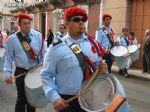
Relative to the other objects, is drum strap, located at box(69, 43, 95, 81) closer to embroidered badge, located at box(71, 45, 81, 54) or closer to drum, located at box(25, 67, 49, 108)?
embroidered badge, located at box(71, 45, 81, 54)

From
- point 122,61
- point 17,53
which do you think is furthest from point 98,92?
point 122,61

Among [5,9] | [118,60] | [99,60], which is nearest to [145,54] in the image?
[118,60]

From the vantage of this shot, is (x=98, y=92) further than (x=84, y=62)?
No

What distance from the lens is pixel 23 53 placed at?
19.3ft

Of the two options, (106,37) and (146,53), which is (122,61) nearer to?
(106,37)

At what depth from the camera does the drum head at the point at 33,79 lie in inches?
207

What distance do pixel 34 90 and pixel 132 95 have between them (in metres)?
4.79

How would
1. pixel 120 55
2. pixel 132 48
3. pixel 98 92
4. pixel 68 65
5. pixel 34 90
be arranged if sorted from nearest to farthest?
pixel 98 92
pixel 68 65
pixel 34 90
pixel 120 55
pixel 132 48

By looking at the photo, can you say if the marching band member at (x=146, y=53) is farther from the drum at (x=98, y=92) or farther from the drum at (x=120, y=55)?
the drum at (x=98, y=92)

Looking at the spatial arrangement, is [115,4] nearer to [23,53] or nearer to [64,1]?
[64,1]

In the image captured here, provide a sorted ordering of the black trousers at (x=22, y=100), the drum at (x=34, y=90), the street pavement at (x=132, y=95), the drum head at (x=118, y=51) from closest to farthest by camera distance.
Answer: the drum at (x=34, y=90)
the black trousers at (x=22, y=100)
the street pavement at (x=132, y=95)
the drum head at (x=118, y=51)

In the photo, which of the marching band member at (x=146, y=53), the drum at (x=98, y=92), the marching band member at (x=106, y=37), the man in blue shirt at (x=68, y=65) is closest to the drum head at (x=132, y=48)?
the marching band member at (x=146, y=53)

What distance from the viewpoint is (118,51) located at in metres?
11.3

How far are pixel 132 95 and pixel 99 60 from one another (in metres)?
5.82
